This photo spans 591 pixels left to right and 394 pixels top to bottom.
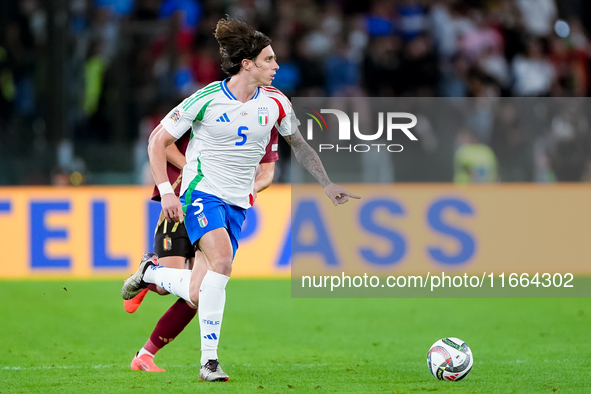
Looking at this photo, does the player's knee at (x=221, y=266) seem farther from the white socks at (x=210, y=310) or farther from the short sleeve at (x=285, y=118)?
the short sleeve at (x=285, y=118)

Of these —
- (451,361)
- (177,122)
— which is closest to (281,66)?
(177,122)

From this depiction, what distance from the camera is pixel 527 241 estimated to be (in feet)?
40.0

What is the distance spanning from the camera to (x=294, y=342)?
7.83 meters

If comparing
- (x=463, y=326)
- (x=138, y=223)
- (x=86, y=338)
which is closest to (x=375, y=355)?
(x=463, y=326)

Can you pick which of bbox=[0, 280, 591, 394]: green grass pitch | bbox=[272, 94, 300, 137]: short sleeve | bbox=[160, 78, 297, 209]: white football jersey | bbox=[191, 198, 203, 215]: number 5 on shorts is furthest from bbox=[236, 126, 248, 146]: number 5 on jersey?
bbox=[0, 280, 591, 394]: green grass pitch

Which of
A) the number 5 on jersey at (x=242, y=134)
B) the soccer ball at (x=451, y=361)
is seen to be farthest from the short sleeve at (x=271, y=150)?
the soccer ball at (x=451, y=361)

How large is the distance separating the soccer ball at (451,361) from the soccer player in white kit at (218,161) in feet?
4.03

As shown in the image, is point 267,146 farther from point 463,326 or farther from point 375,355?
point 463,326

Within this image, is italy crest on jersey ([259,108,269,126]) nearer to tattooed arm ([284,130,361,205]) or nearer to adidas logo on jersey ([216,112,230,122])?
adidas logo on jersey ([216,112,230,122])

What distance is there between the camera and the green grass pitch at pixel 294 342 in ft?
18.7

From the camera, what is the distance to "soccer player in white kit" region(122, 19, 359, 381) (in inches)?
221

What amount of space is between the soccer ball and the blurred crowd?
22.4 feet

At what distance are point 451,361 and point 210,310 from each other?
162 cm

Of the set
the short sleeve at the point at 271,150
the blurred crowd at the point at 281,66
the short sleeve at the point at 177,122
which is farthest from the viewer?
the blurred crowd at the point at 281,66
